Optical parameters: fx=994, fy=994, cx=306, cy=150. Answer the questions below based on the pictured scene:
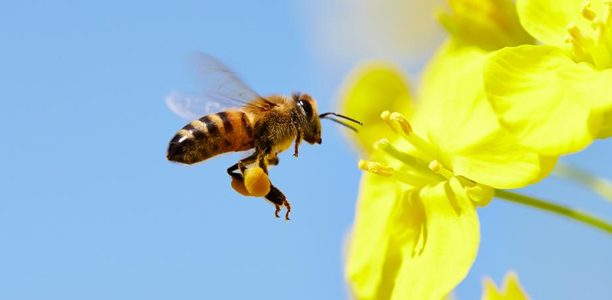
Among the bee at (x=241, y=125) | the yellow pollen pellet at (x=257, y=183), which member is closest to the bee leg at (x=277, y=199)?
the bee at (x=241, y=125)

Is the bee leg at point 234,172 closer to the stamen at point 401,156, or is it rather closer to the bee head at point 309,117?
the bee head at point 309,117

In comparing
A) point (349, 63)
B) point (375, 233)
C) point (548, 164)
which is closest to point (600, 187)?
point (375, 233)

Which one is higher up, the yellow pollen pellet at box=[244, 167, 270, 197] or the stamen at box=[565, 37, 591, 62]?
the stamen at box=[565, 37, 591, 62]

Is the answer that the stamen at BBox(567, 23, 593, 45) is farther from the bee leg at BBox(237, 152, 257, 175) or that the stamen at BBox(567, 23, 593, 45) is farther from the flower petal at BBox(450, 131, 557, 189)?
the bee leg at BBox(237, 152, 257, 175)

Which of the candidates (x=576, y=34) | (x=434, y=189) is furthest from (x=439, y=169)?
(x=576, y=34)

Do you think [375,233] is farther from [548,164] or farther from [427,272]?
[548,164]

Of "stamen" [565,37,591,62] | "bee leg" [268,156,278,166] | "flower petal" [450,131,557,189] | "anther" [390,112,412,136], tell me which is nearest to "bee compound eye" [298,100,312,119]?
"bee leg" [268,156,278,166]

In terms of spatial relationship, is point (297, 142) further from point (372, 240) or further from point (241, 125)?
point (372, 240)
